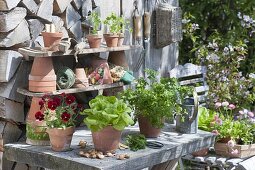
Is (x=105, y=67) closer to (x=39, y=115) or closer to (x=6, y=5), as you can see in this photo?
(x=39, y=115)

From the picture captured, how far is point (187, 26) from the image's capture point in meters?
6.66

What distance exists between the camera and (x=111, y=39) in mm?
4402

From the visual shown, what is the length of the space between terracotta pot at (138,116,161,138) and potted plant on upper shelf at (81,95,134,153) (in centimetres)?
50

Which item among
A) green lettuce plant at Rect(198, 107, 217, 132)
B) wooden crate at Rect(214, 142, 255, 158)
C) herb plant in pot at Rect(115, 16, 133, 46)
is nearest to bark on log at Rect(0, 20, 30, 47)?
herb plant in pot at Rect(115, 16, 133, 46)

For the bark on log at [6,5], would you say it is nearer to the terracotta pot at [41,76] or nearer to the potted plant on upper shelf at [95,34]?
the terracotta pot at [41,76]

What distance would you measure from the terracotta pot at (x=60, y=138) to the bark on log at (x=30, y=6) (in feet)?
A: 2.79

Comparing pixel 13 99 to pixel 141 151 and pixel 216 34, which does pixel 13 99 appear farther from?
pixel 216 34

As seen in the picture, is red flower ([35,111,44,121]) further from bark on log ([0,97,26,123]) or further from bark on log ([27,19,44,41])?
bark on log ([27,19,44,41])

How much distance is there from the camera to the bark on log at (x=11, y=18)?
384cm

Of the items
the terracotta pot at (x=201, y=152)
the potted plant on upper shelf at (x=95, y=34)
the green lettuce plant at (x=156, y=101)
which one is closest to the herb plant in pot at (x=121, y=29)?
the potted plant on upper shelf at (x=95, y=34)

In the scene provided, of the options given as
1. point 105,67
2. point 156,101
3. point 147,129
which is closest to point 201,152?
point 147,129

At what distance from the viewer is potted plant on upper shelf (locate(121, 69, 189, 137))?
416cm

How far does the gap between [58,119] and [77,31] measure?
97 cm

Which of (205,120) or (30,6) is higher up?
(30,6)
